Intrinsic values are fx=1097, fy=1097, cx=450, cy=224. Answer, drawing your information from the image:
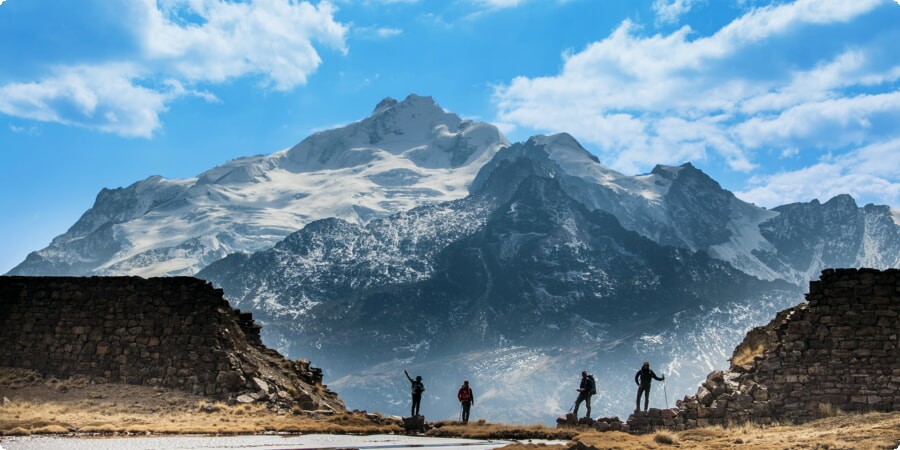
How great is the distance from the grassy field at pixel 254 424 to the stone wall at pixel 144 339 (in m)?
1.05

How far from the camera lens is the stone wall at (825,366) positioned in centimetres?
4178

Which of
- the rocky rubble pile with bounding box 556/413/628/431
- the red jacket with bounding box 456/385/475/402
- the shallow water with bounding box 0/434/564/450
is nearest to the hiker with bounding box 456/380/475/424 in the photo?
the red jacket with bounding box 456/385/475/402

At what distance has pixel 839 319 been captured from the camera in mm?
43000

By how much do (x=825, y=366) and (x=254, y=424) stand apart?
22.0 m

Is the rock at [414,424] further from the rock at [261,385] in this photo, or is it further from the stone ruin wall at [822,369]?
the stone ruin wall at [822,369]

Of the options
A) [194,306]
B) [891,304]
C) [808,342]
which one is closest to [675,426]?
[808,342]

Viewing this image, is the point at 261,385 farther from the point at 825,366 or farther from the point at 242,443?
the point at 825,366

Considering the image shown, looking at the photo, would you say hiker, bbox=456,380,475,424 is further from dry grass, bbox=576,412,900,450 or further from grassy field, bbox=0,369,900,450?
dry grass, bbox=576,412,900,450

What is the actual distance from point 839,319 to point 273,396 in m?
22.8

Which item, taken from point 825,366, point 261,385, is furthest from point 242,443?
point 825,366

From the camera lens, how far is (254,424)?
40250mm

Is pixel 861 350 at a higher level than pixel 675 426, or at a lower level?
higher

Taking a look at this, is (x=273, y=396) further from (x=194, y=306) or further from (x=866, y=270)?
(x=866, y=270)

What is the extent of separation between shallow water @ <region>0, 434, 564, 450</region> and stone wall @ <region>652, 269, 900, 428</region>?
845 cm
